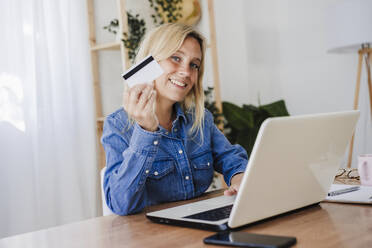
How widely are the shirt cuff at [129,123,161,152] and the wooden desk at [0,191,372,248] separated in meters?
0.21

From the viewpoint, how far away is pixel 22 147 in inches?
96.0

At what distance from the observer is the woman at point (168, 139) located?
116 centimetres

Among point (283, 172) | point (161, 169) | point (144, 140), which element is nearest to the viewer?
point (283, 172)

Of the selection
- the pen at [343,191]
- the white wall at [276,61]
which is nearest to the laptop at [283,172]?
the pen at [343,191]

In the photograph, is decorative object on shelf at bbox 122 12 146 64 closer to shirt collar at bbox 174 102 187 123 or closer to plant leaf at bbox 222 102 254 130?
plant leaf at bbox 222 102 254 130

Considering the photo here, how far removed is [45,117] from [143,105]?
61.4 inches

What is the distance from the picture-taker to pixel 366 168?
4.11 feet

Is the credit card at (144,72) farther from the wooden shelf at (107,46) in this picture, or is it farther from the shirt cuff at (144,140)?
the wooden shelf at (107,46)

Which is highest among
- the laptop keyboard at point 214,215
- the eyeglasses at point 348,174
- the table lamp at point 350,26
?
the table lamp at point 350,26

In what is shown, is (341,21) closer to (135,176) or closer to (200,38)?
(200,38)

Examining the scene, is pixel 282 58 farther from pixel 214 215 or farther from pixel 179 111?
pixel 214 215

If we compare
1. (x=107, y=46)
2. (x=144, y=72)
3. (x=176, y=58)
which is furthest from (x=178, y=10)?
(x=144, y=72)

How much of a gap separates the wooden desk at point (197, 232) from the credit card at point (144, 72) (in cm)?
34

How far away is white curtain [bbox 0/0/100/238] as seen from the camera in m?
2.37
